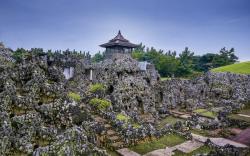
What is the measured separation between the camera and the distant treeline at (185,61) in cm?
5750

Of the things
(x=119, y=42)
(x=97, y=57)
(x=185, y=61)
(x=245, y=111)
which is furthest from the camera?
(x=97, y=57)

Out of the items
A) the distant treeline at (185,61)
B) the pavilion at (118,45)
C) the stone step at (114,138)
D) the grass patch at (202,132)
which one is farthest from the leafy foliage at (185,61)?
the stone step at (114,138)

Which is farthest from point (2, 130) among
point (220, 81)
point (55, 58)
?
point (220, 81)

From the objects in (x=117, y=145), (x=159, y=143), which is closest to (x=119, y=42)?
(x=159, y=143)

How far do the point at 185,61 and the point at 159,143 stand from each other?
4779cm

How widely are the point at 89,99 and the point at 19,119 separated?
10194 mm

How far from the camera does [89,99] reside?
61.7 feet

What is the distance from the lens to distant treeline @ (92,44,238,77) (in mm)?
57500

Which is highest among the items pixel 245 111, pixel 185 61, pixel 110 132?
pixel 185 61

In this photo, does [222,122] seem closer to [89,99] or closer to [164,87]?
[164,87]

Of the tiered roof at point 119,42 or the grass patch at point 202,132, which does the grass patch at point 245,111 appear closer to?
the grass patch at point 202,132

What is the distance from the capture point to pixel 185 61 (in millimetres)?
60219

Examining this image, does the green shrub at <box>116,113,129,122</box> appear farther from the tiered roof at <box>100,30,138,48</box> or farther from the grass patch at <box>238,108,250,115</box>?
the tiered roof at <box>100,30,138,48</box>

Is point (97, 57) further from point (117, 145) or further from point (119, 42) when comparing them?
point (117, 145)
